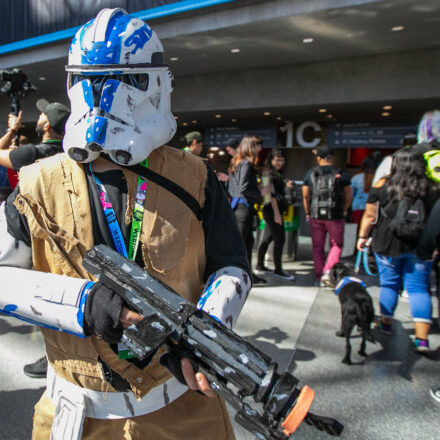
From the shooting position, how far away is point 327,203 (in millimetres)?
4465

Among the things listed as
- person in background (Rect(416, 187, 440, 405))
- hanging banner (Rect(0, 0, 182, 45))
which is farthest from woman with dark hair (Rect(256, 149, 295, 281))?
hanging banner (Rect(0, 0, 182, 45))

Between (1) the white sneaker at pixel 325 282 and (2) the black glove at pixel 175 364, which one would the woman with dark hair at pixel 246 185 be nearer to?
(1) the white sneaker at pixel 325 282

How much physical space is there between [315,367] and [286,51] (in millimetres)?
5162

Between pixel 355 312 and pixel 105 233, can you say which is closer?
pixel 105 233

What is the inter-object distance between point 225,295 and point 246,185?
3419 millimetres

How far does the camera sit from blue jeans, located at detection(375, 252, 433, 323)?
Answer: 2883mm

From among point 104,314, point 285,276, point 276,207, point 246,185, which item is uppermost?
point 104,314

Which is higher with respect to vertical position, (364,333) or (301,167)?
(301,167)

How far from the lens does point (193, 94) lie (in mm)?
7848

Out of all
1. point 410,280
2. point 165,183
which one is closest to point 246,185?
point 410,280

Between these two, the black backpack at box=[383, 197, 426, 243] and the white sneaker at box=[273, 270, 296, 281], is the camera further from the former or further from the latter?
the white sneaker at box=[273, 270, 296, 281]

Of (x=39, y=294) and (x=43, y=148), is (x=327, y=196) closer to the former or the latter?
(x=43, y=148)

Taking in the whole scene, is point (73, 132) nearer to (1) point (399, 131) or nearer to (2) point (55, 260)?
(2) point (55, 260)

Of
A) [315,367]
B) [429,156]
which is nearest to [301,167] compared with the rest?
[429,156]
